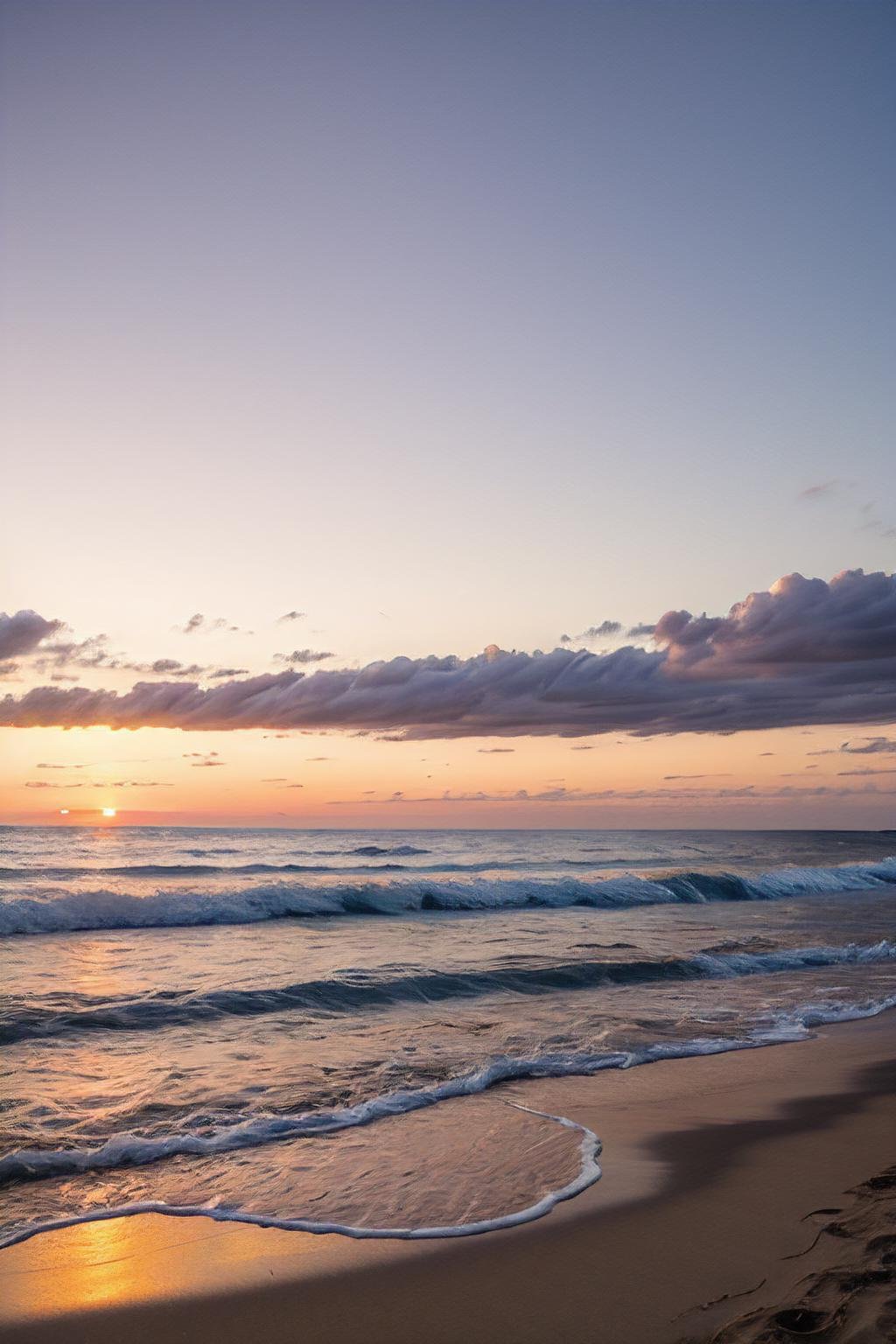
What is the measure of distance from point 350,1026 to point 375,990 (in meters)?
2.07

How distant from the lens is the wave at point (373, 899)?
74.1ft

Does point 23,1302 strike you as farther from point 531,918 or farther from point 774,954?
point 531,918

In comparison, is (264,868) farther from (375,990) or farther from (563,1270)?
(563,1270)

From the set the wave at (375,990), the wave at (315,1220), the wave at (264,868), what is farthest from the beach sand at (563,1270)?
the wave at (264,868)

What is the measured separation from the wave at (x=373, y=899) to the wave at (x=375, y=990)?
1040 cm

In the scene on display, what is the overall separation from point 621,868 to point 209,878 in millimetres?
21810

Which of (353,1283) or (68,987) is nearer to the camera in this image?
(353,1283)

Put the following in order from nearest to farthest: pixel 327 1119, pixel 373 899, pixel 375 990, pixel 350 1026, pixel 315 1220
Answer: pixel 315 1220, pixel 327 1119, pixel 350 1026, pixel 375 990, pixel 373 899

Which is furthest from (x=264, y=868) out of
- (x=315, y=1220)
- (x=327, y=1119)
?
(x=315, y=1220)

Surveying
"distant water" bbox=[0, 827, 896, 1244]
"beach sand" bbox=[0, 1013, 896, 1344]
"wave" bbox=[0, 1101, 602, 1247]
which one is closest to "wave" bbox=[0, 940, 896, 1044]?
"distant water" bbox=[0, 827, 896, 1244]

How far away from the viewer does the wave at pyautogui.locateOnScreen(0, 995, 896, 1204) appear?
651cm

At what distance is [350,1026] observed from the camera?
11.4 metres

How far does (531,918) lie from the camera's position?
82.3 feet

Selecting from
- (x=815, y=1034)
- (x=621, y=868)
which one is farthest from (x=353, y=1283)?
(x=621, y=868)
